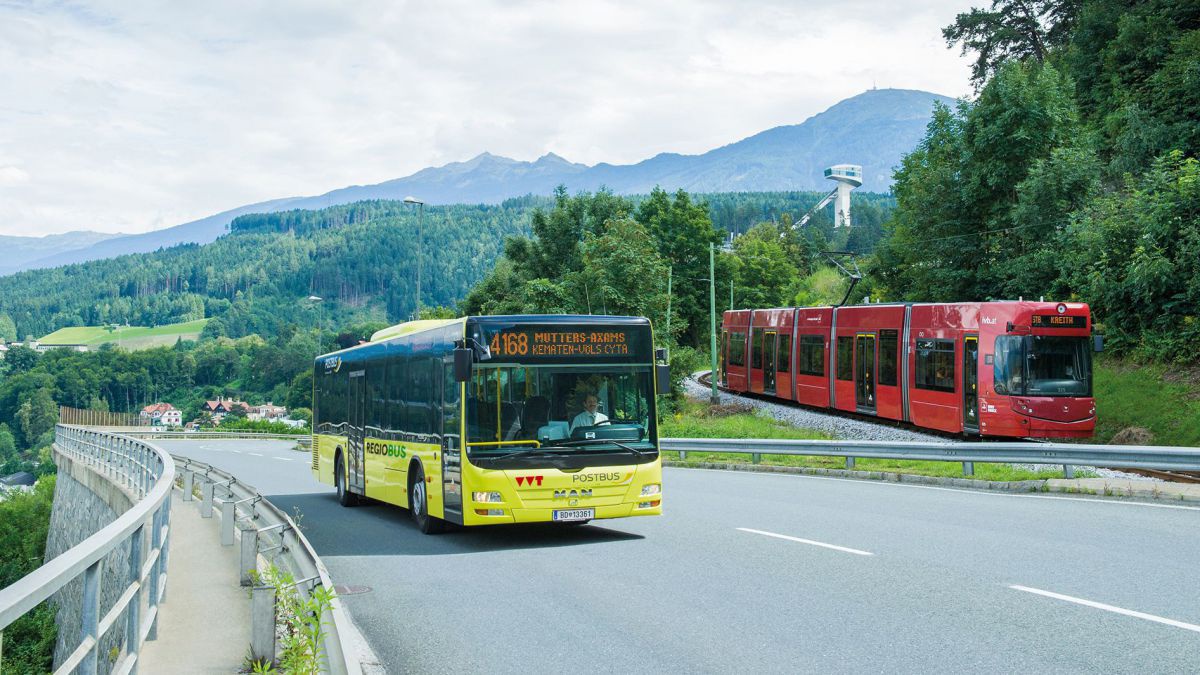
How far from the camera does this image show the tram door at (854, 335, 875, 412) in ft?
98.7

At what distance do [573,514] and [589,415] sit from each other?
1.15 metres

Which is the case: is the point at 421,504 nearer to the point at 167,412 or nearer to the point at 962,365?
the point at 962,365

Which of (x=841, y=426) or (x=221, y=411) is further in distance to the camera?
(x=221, y=411)

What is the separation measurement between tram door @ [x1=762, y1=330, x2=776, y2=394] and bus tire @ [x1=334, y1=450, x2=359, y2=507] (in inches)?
798

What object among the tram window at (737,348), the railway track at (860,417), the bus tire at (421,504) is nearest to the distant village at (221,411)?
the tram window at (737,348)

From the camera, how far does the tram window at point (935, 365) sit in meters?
25.8

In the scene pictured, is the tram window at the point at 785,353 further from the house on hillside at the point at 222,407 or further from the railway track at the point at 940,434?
the house on hillside at the point at 222,407

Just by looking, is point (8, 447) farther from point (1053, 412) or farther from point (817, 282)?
point (1053, 412)

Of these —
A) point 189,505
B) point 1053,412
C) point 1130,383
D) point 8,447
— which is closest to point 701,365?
point 1130,383

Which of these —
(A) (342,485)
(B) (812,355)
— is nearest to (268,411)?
(B) (812,355)

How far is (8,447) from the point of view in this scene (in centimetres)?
12331

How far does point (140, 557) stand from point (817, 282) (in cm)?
11342

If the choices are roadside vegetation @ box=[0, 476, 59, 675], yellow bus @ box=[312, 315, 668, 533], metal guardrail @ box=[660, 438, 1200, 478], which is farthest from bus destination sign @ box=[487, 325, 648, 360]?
roadside vegetation @ box=[0, 476, 59, 675]

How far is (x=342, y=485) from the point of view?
19.9m
